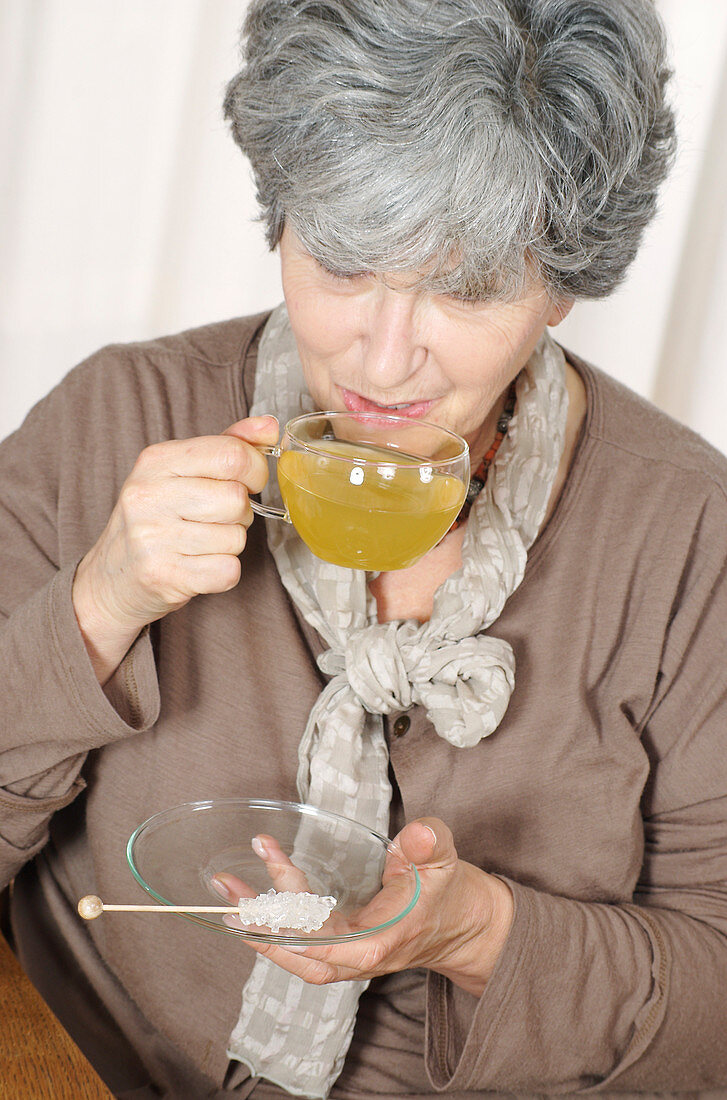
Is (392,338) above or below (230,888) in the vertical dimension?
above

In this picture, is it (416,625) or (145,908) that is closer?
(145,908)

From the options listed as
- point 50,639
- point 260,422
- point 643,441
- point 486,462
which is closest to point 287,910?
point 50,639

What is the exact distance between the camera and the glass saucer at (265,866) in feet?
3.58

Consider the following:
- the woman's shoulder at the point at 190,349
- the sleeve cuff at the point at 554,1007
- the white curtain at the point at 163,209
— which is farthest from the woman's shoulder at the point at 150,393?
the white curtain at the point at 163,209

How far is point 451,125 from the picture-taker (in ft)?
3.79

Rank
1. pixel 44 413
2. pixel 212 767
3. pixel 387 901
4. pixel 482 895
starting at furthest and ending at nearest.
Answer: pixel 44 413, pixel 212 767, pixel 482 895, pixel 387 901

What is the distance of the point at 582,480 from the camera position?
5.26 ft

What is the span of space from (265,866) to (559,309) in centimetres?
82

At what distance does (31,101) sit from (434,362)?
1.68 metres

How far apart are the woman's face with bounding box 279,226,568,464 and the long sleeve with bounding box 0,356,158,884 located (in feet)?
1.20

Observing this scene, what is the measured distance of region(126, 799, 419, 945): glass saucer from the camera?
1092 mm

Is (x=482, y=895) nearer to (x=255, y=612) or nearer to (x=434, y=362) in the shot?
(x=255, y=612)

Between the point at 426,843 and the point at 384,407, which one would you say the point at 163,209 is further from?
the point at 426,843

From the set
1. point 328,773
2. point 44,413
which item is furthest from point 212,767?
point 44,413
